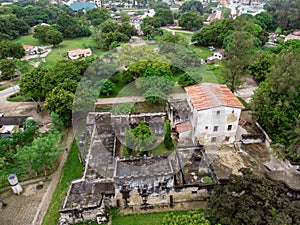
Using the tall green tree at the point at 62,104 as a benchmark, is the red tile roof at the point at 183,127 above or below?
below

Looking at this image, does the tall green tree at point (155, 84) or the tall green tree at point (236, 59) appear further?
the tall green tree at point (155, 84)

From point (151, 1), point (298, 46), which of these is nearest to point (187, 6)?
point (151, 1)

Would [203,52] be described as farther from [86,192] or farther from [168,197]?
[86,192]

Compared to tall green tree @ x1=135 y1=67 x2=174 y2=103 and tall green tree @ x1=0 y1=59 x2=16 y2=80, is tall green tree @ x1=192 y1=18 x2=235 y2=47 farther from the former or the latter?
tall green tree @ x1=0 y1=59 x2=16 y2=80

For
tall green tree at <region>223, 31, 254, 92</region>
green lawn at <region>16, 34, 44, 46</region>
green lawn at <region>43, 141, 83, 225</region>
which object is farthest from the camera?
green lawn at <region>16, 34, 44, 46</region>

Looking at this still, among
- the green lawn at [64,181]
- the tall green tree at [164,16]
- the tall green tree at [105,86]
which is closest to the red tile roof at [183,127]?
the green lawn at [64,181]

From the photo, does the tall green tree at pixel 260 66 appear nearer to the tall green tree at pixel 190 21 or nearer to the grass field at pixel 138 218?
the grass field at pixel 138 218

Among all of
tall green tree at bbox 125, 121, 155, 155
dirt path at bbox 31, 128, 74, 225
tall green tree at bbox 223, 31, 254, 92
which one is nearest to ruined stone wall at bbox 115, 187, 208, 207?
tall green tree at bbox 125, 121, 155, 155

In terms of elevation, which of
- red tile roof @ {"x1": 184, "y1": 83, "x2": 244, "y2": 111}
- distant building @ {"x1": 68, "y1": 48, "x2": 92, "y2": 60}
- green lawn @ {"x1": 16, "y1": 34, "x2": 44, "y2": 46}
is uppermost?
red tile roof @ {"x1": 184, "y1": 83, "x2": 244, "y2": 111}

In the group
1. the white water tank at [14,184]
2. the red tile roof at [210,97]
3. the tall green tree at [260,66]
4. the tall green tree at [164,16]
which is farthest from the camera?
the tall green tree at [164,16]
